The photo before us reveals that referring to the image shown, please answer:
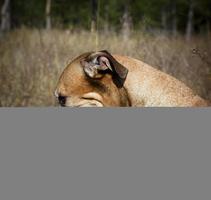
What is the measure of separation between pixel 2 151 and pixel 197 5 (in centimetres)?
2782

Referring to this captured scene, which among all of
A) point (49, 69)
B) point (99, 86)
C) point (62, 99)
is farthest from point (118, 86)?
point (49, 69)

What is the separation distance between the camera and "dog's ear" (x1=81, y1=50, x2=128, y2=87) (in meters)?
2.63

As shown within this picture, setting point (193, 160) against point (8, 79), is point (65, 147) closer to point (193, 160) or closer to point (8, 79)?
point (193, 160)

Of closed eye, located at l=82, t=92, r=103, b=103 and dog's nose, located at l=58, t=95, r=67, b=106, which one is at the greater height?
closed eye, located at l=82, t=92, r=103, b=103

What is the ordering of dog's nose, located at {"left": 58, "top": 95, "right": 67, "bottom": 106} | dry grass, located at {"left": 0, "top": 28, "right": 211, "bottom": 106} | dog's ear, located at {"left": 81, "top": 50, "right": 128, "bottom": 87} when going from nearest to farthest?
1. dog's ear, located at {"left": 81, "top": 50, "right": 128, "bottom": 87}
2. dog's nose, located at {"left": 58, "top": 95, "right": 67, "bottom": 106}
3. dry grass, located at {"left": 0, "top": 28, "right": 211, "bottom": 106}

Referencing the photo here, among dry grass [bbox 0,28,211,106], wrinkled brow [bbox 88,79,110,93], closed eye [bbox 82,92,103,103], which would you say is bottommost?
dry grass [bbox 0,28,211,106]

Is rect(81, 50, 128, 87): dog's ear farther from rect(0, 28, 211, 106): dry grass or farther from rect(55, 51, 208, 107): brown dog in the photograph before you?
rect(0, 28, 211, 106): dry grass

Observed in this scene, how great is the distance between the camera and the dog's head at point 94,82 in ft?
8.79

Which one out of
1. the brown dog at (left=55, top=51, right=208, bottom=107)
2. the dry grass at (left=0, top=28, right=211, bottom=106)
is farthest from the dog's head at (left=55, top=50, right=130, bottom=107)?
the dry grass at (left=0, top=28, right=211, bottom=106)

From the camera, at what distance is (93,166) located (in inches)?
55.5

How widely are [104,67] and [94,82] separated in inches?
3.6

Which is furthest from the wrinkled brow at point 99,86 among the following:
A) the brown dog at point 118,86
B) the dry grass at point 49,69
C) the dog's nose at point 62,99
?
the dry grass at point 49,69

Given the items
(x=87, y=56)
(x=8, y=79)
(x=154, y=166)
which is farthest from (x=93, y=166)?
Answer: (x=8, y=79)

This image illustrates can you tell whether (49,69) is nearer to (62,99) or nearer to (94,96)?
(62,99)
